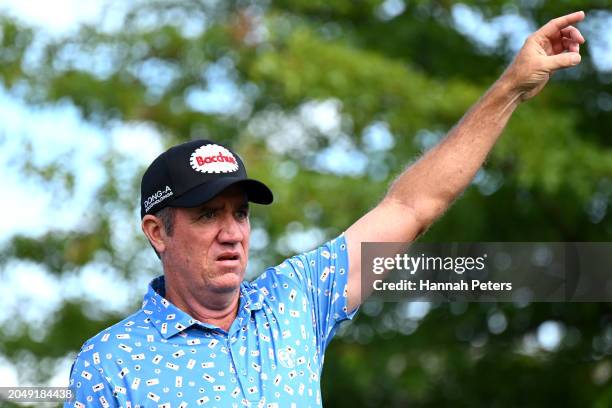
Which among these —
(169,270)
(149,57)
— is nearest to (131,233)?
(149,57)

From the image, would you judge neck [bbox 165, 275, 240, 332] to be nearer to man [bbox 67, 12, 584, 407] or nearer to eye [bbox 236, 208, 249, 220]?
man [bbox 67, 12, 584, 407]

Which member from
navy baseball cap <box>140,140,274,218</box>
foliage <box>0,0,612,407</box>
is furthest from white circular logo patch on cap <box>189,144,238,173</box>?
foliage <box>0,0,612,407</box>

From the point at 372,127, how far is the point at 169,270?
5422mm

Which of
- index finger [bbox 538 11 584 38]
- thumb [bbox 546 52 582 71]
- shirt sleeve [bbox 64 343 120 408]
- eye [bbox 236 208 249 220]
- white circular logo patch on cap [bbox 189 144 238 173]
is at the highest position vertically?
index finger [bbox 538 11 584 38]

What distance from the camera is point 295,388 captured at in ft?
9.75

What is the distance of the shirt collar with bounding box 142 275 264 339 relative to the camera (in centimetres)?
301

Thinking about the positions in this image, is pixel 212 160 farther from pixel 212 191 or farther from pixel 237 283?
pixel 237 283

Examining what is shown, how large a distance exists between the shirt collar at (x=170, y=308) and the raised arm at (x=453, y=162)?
0.28m

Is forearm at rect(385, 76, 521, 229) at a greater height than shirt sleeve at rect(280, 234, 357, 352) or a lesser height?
greater

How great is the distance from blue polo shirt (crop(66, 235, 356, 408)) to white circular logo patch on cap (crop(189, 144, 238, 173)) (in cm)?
34

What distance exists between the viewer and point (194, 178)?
3082 mm

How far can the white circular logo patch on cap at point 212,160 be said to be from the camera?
3.11 metres

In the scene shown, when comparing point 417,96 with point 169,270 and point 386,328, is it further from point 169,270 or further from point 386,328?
point 169,270

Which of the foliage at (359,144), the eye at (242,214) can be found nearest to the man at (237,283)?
the eye at (242,214)
